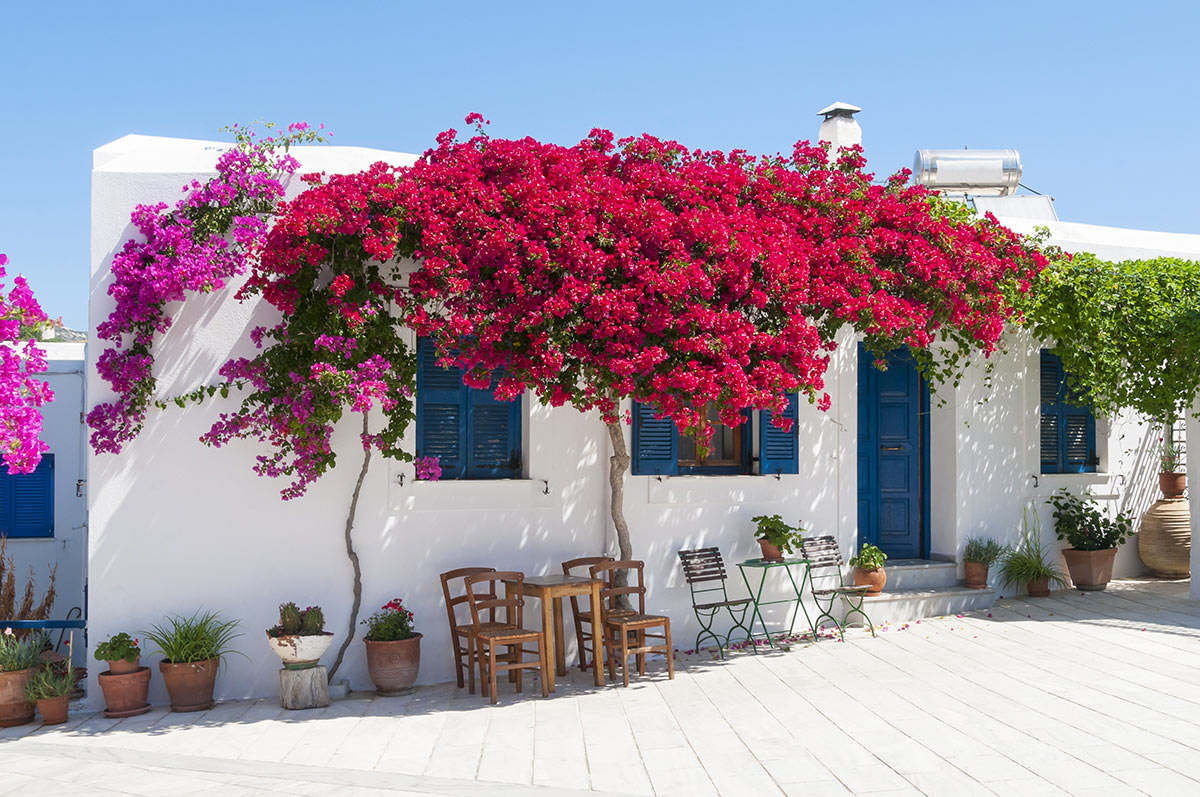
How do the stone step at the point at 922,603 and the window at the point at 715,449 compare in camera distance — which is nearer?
the window at the point at 715,449

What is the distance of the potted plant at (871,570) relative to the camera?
921cm

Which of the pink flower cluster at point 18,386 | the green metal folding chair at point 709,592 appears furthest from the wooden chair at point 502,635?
the pink flower cluster at point 18,386

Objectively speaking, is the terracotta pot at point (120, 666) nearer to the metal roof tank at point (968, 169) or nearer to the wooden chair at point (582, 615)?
the wooden chair at point (582, 615)

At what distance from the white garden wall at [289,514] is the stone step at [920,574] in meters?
1.73

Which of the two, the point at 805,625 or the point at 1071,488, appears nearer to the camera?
the point at 805,625

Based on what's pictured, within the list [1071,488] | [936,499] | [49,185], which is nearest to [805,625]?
[936,499]

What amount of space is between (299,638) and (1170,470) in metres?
9.61

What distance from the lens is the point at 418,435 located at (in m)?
7.91

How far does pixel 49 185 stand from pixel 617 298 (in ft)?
43.0

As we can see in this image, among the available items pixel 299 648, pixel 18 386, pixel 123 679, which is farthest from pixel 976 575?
pixel 18 386

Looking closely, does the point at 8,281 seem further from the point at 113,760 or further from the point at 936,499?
the point at 936,499

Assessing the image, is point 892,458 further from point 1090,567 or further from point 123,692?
point 123,692

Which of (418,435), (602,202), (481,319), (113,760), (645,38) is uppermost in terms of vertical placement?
(645,38)

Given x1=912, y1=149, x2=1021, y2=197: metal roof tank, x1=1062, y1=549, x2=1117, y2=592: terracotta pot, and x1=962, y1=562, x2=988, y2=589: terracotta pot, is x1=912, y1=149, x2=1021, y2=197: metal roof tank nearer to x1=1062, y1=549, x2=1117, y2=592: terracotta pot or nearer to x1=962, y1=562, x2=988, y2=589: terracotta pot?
x1=1062, y1=549, x2=1117, y2=592: terracotta pot
